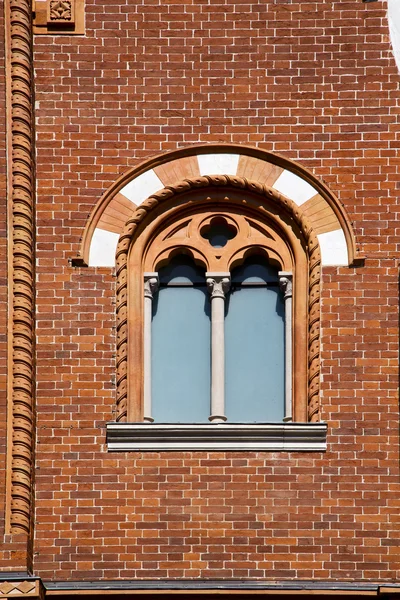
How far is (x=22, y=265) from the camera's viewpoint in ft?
76.3

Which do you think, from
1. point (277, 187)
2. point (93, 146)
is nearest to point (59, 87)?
point (93, 146)

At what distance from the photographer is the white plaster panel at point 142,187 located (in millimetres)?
23750

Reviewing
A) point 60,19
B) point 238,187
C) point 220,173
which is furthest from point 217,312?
point 60,19

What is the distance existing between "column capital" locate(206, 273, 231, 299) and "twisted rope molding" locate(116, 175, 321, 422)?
75 centimetres

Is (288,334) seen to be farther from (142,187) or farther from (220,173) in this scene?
(142,187)

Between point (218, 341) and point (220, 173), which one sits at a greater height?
point (220, 173)

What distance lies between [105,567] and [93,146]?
3.92 meters

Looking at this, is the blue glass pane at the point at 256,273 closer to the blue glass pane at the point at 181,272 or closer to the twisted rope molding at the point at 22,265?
the blue glass pane at the point at 181,272

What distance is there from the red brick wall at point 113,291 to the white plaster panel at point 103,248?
0.37 ft

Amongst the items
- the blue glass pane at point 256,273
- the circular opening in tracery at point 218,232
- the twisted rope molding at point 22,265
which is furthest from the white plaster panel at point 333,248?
the twisted rope molding at point 22,265

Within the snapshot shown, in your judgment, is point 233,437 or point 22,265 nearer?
point 233,437

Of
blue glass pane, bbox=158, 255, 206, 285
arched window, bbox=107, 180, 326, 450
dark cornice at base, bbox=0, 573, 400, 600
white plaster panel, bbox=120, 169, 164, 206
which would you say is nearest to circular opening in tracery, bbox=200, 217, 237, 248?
arched window, bbox=107, 180, 326, 450

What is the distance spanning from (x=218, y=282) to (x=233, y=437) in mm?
1528

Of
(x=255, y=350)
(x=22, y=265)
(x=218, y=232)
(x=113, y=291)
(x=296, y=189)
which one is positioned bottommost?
(x=255, y=350)
